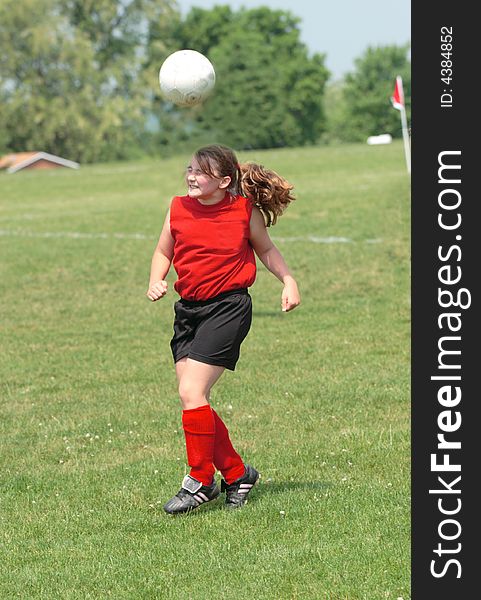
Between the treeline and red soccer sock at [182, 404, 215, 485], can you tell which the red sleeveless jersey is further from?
the treeline

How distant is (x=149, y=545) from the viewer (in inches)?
218

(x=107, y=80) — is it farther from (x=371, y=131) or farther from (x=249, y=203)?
(x=249, y=203)

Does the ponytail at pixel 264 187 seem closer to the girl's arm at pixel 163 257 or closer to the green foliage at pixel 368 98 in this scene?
the girl's arm at pixel 163 257

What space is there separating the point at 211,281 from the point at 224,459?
104 centimetres

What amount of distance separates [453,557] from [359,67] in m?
113

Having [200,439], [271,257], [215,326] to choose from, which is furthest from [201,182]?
[200,439]

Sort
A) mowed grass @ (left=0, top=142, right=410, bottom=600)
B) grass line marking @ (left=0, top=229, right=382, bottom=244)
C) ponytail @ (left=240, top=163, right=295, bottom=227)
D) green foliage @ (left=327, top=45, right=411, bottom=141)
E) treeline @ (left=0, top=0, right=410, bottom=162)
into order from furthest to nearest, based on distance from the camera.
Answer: green foliage @ (left=327, top=45, right=411, bottom=141) < treeline @ (left=0, top=0, right=410, bottom=162) < grass line marking @ (left=0, top=229, right=382, bottom=244) < ponytail @ (left=240, top=163, right=295, bottom=227) < mowed grass @ (left=0, top=142, right=410, bottom=600)

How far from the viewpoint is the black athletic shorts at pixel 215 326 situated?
6004mm

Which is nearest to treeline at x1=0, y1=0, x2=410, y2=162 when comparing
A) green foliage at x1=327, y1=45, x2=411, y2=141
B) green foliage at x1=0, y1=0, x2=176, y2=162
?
green foliage at x1=0, y1=0, x2=176, y2=162

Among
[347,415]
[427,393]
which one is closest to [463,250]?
[427,393]

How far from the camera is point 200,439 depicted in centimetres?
602

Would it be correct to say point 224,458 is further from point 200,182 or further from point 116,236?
point 116,236

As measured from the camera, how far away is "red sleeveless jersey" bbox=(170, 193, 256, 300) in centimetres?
602

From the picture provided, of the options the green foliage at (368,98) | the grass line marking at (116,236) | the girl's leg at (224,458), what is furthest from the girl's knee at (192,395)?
the green foliage at (368,98)
